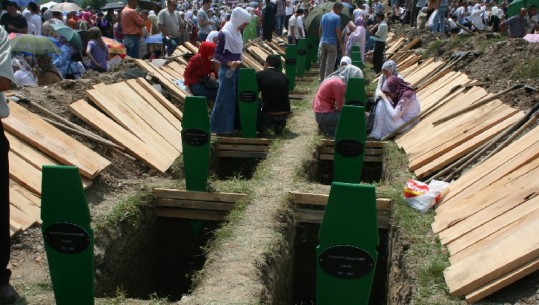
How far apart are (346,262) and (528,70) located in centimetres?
727

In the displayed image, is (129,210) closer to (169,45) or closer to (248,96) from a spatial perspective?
(248,96)

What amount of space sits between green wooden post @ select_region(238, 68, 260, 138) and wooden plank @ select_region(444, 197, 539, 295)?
504cm

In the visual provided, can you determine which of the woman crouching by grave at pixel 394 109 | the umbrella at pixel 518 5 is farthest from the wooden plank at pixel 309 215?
the umbrella at pixel 518 5

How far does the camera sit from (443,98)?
10164 millimetres

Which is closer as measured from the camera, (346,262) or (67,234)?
(346,262)

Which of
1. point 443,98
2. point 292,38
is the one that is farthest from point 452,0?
point 443,98

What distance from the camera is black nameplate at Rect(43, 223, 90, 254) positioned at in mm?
3918

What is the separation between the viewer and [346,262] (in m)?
3.64

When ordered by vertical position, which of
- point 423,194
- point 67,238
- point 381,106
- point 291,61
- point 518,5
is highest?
point 67,238

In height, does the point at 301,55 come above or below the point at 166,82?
below

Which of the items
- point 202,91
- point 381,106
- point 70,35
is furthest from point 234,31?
point 70,35

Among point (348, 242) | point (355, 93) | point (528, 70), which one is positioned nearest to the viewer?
point (348, 242)

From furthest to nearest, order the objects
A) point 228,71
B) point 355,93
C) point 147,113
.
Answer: point 355,93 → point 228,71 → point 147,113

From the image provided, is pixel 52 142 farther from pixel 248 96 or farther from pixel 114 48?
pixel 114 48
